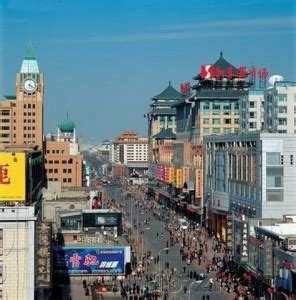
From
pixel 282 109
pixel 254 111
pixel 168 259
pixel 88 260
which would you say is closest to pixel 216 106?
pixel 254 111

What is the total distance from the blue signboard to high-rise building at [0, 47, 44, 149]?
39405 millimetres

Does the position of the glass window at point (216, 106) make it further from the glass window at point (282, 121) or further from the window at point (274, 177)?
the window at point (274, 177)

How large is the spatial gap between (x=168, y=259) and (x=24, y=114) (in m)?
35.0

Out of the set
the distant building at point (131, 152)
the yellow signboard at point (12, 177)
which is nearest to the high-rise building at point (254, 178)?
the yellow signboard at point (12, 177)

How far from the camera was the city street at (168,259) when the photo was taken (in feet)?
127

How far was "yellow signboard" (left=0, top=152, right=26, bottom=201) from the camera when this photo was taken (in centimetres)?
2648

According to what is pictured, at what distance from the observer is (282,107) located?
198 feet

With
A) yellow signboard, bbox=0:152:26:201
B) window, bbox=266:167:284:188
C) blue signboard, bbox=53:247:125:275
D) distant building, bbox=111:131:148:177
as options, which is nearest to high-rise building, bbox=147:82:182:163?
distant building, bbox=111:131:148:177

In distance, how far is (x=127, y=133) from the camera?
19438 centimetres

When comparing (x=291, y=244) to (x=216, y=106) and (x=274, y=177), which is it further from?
(x=216, y=106)

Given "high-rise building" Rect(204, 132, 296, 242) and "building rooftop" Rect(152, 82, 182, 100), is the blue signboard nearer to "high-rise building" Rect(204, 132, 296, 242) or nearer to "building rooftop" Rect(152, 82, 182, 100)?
"high-rise building" Rect(204, 132, 296, 242)

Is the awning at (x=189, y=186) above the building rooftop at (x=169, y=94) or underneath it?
underneath

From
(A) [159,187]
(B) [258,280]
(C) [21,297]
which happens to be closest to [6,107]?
(A) [159,187]

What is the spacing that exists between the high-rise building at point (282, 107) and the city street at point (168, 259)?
1015 cm
